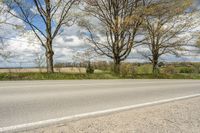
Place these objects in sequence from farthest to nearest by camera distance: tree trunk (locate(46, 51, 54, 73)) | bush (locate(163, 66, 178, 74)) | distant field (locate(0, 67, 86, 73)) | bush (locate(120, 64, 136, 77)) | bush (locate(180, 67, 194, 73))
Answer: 1. bush (locate(180, 67, 194, 73))
2. bush (locate(163, 66, 178, 74))
3. bush (locate(120, 64, 136, 77))
4. tree trunk (locate(46, 51, 54, 73))
5. distant field (locate(0, 67, 86, 73))

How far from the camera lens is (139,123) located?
684 centimetres

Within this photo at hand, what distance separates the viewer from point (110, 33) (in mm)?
29531

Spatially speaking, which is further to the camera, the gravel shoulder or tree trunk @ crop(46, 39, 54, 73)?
tree trunk @ crop(46, 39, 54, 73)

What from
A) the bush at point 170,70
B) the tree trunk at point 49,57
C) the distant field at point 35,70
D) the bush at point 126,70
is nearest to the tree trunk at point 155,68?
the bush at point 170,70

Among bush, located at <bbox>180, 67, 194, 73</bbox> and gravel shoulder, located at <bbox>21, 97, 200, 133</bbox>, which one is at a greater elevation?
bush, located at <bbox>180, 67, 194, 73</bbox>

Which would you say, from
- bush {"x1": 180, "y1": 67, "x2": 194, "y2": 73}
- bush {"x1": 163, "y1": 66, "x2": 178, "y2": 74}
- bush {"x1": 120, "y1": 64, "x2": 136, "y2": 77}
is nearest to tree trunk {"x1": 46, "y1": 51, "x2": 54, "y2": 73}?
bush {"x1": 120, "y1": 64, "x2": 136, "y2": 77}

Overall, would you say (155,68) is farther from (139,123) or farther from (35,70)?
(139,123)

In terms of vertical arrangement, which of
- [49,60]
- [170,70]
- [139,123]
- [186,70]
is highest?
[49,60]

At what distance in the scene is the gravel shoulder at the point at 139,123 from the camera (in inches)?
242

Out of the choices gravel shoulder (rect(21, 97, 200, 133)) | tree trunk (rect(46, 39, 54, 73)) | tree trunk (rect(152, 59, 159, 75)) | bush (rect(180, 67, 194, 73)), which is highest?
tree trunk (rect(46, 39, 54, 73))

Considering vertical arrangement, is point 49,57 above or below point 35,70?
above

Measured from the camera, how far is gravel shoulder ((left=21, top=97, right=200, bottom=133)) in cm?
616

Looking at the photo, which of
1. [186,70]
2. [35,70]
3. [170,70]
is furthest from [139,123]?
[186,70]

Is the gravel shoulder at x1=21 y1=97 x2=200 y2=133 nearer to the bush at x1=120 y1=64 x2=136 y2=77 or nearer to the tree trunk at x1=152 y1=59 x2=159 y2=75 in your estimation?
the bush at x1=120 y1=64 x2=136 y2=77
